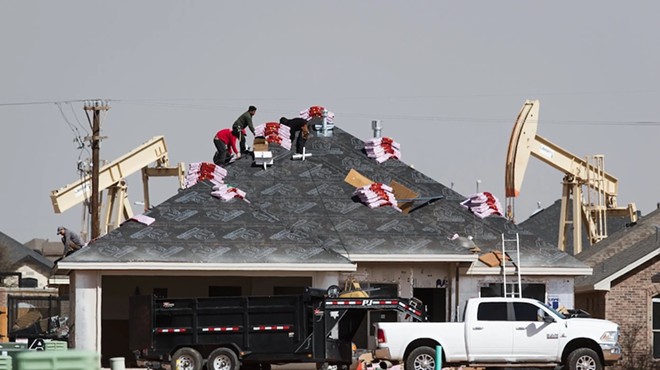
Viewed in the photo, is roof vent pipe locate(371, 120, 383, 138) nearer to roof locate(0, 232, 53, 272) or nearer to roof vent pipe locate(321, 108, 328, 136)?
roof vent pipe locate(321, 108, 328, 136)

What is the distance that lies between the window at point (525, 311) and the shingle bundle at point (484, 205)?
9548mm

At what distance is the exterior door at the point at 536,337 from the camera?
31.0 m

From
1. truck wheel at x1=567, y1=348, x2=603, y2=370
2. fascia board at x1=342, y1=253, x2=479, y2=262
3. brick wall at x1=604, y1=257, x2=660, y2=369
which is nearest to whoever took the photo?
truck wheel at x1=567, y1=348, x2=603, y2=370

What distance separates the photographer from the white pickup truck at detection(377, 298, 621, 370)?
30.8m

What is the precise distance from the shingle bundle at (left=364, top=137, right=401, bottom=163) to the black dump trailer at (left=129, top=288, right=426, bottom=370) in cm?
1227

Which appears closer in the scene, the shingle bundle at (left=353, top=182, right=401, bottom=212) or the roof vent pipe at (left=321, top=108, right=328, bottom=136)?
the shingle bundle at (left=353, top=182, right=401, bottom=212)

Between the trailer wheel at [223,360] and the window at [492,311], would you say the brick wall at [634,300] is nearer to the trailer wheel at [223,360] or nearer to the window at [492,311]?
the window at [492,311]

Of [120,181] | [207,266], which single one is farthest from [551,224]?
[207,266]

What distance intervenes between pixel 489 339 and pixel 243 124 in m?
13.6

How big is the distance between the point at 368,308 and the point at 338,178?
11242 mm

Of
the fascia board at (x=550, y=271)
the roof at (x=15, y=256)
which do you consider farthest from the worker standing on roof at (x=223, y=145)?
the roof at (x=15, y=256)

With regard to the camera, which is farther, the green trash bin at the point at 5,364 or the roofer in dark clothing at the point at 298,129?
the roofer in dark clothing at the point at 298,129

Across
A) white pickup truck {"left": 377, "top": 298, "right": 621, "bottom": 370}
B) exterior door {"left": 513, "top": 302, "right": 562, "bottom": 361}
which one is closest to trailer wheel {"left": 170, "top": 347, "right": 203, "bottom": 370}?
white pickup truck {"left": 377, "top": 298, "right": 621, "bottom": 370}

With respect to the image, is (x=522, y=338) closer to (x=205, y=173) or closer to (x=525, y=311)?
(x=525, y=311)
